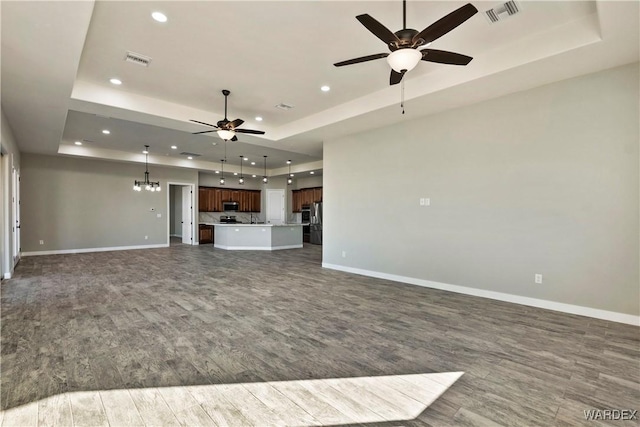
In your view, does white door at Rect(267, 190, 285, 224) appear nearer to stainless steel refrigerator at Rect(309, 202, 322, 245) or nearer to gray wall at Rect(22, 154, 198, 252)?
stainless steel refrigerator at Rect(309, 202, 322, 245)

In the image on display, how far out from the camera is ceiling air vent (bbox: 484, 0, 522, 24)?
113 inches

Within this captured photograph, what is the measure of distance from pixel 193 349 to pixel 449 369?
224cm

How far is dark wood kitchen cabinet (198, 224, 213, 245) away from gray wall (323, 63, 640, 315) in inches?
320

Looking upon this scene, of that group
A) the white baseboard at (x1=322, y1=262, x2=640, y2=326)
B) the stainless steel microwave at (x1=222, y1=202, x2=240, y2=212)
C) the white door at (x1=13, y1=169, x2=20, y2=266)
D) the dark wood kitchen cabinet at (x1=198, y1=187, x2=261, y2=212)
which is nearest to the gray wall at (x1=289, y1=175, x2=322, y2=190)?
the dark wood kitchen cabinet at (x1=198, y1=187, x2=261, y2=212)

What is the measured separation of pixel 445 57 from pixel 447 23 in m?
0.50

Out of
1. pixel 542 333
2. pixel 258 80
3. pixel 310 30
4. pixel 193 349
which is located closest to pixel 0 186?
pixel 258 80

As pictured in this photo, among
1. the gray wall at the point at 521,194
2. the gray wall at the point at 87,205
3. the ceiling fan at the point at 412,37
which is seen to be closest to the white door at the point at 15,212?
the gray wall at the point at 87,205

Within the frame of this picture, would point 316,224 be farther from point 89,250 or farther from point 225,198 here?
point 89,250

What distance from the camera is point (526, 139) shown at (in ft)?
13.6

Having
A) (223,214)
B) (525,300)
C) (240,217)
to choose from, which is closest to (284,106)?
(525,300)

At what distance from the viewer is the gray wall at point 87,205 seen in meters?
8.52

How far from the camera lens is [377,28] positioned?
2314 mm

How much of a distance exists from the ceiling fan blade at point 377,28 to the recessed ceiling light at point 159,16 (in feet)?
6.57

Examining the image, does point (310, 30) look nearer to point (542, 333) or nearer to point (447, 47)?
point (447, 47)
